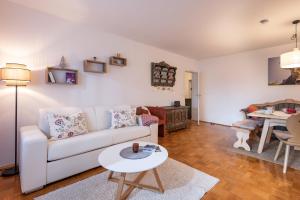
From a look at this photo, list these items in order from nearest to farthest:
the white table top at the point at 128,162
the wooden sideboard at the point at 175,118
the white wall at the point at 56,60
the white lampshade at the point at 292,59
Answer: the white table top at the point at 128,162
the white wall at the point at 56,60
the white lampshade at the point at 292,59
the wooden sideboard at the point at 175,118

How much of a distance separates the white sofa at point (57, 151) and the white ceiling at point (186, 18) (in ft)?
5.30

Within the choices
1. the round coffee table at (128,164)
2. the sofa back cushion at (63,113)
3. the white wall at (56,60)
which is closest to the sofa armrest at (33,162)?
the sofa back cushion at (63,113)

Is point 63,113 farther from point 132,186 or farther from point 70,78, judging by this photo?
point 132,186

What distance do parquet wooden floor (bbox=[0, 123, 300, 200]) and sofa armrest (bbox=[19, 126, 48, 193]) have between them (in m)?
0.10

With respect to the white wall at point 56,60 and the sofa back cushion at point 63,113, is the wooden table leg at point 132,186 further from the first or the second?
the white wall at point 56,60

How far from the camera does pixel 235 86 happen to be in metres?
4.90

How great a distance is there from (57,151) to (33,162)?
9.6 inches

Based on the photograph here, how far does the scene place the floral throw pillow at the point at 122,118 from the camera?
9.16 feet

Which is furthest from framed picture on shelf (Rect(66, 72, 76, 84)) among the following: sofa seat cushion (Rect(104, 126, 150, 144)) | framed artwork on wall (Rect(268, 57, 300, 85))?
framed artwork on wall (Rect(268, 57, 300, 85))

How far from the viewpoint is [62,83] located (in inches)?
106

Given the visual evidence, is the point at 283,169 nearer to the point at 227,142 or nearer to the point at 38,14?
the point at 227,142

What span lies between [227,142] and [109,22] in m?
3.47

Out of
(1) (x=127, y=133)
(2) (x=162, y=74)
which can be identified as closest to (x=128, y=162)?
(1) (x=127, y=133)

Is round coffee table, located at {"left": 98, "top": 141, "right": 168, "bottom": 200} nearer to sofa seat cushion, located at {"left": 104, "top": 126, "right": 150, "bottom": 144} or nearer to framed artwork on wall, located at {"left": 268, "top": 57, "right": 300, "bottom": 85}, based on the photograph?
sofa seat cushion, located at {"left": 104, "top": 126, "right": 150, "bottom": 144}
